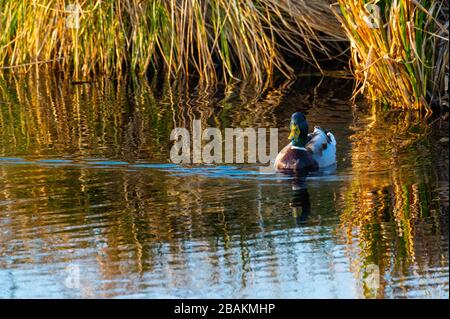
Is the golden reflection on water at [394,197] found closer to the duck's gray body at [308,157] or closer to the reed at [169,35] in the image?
the duck's gray body at [308,157]

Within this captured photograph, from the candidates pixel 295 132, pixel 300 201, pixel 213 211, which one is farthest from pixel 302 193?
pixel 295 132

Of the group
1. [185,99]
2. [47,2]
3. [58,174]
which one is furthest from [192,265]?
[47,2]

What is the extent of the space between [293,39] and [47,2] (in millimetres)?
3014

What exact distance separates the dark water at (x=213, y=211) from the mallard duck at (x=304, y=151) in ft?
0.55

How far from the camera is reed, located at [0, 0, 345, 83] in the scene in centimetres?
1155

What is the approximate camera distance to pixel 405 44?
374 inches

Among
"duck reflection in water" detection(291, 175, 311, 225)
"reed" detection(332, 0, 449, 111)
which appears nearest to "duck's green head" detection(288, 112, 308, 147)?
"duck reflection in water" detection(291, 175, 311, 225)

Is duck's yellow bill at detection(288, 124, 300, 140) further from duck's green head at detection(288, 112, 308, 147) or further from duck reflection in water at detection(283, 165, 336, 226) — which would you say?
duck reflection in water at detection(283, 165, 336, 226)

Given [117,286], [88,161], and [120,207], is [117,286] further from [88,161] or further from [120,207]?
[88,161]

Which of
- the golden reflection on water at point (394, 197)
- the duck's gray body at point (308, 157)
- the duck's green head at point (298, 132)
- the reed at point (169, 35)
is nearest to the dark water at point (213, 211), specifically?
the golden reflection on water at point (394, 197)

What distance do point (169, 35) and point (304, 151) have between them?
3.69 m

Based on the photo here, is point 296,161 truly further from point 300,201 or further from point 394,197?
point 394,197

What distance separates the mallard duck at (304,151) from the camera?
8.56 meters

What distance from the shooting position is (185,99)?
11.4 metres
